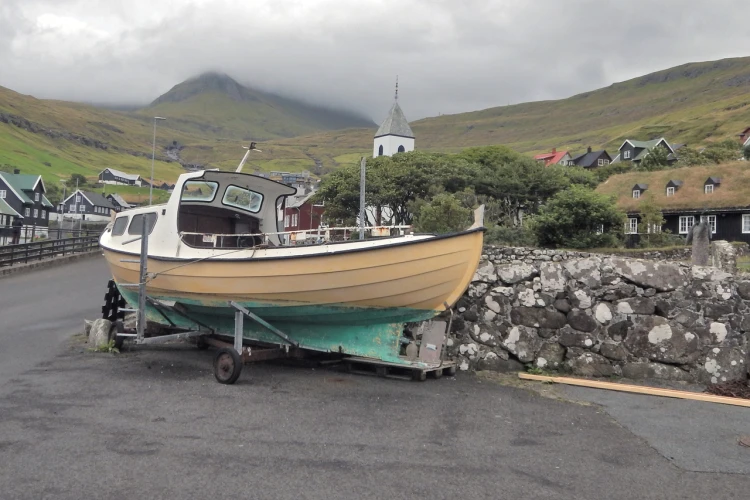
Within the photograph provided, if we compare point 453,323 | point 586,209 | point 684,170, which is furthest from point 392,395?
point 684,170

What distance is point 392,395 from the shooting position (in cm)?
718

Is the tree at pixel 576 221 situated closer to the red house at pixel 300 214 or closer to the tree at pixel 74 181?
the red house at pixel 300 214

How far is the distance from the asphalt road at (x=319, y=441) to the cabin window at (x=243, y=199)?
3.60 m

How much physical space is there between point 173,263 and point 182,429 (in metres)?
3.69

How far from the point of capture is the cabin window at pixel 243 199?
1049 cm

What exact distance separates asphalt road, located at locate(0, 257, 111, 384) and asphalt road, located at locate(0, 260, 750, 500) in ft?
5.11

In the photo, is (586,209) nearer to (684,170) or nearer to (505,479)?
(505,479)

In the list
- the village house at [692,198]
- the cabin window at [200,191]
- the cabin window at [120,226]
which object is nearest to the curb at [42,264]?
the cabin window at [120,226]

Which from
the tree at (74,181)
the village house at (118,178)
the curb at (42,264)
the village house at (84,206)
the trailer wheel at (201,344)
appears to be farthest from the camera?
the village house at (118,178)

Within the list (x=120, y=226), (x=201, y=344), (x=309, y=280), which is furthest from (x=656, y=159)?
(x=309, y=280)

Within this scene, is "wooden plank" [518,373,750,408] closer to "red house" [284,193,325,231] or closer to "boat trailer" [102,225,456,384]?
"boat trailer" [102,225,456,384]

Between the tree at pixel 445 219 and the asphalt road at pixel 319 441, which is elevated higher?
the tree at pixel 445 219

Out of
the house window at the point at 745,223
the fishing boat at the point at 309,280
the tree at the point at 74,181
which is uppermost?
the tree at the point at 74,181

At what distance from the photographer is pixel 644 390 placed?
287 inches
